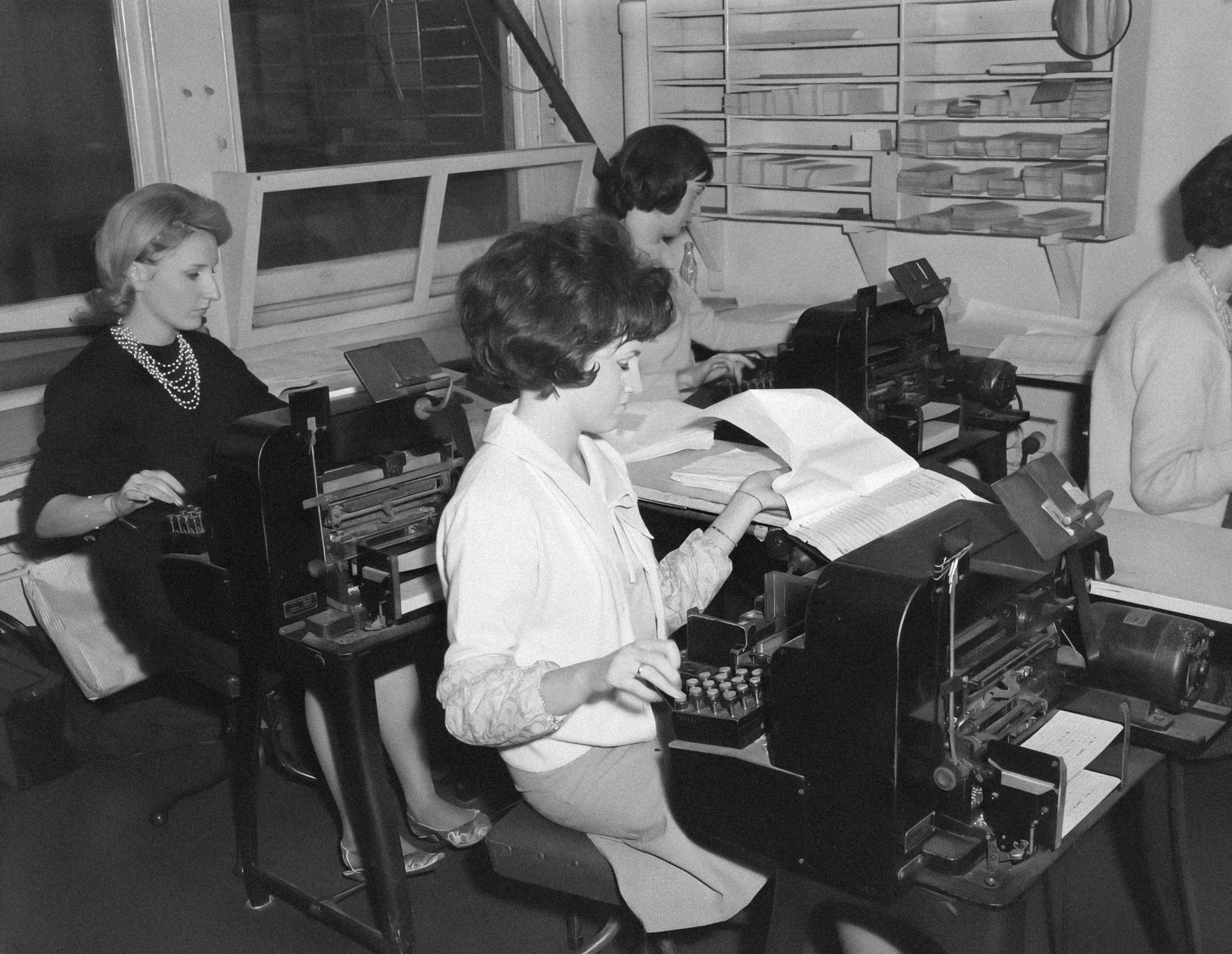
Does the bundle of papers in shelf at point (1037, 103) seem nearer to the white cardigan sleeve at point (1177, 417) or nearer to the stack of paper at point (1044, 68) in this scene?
the stack of paper at point (1044, 68)

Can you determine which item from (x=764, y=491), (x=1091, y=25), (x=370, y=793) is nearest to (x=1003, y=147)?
(x=1091, y=25)

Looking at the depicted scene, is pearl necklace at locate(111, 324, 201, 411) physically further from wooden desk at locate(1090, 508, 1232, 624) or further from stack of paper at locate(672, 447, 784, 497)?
wooden desk at locate(1090, 508, 1232, 624)

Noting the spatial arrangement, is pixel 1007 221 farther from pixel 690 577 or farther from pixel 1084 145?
pixel 690 577

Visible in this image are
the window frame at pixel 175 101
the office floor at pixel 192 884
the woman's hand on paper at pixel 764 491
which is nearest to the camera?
the woman's hand on paper at pixel 764 491

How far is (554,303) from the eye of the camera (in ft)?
5.24

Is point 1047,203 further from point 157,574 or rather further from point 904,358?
point 157,574

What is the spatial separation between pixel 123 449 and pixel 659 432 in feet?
3.70

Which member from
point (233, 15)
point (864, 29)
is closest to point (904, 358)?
point (864, 29)

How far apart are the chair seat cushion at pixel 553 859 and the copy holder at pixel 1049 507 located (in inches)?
27.4

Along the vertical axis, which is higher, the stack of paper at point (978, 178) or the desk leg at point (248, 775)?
the stack of paper at point (978, 178)

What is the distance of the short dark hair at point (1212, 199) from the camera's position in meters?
2.42

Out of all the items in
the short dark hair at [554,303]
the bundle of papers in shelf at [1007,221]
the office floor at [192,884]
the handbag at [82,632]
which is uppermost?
the short dark hair at [554,303]

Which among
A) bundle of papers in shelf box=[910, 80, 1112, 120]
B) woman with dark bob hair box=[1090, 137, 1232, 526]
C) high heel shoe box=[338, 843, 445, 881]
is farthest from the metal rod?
high heel shoe box=[338, 843, 445, 881]

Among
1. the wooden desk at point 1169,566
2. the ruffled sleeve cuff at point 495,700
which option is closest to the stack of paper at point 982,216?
the wooden desk at point 1169,566
